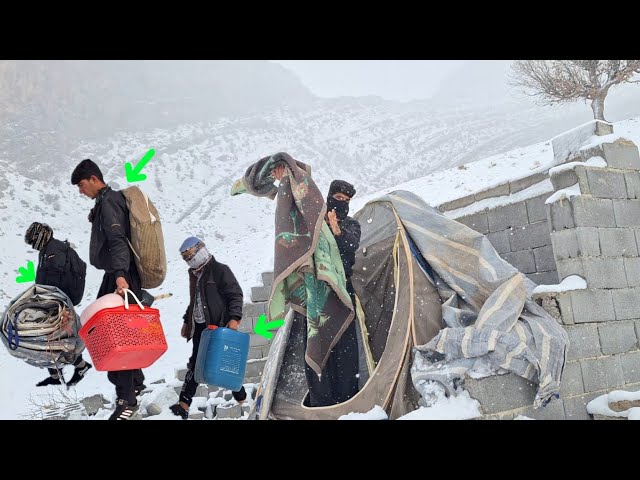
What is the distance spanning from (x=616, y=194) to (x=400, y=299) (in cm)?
236

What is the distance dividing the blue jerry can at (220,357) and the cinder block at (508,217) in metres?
3.11

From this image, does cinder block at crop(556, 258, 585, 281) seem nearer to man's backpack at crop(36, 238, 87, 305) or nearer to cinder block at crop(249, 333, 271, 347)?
man's backpack at crop(36, 238, 87, 305)

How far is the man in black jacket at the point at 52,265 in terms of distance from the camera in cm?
379

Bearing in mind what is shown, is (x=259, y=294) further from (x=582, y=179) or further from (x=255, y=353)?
(x=582, y=179)

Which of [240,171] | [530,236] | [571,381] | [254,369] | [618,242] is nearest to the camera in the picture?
[571,381]

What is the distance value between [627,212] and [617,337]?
3.80 feet

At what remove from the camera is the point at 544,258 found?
524 centimetres

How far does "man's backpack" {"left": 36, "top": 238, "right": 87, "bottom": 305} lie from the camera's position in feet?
12.5

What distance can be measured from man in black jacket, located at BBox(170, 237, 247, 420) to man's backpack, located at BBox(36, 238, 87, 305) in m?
0.76

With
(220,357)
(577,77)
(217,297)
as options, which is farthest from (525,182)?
(577,77)

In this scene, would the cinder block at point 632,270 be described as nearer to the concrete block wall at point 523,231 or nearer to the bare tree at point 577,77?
the concrete block wall at point 523,231

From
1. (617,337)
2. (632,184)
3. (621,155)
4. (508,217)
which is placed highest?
(621,155)

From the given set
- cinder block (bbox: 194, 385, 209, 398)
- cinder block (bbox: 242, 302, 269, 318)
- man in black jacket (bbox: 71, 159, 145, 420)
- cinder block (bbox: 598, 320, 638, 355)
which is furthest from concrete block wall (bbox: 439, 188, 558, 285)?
cinder block (bbox: 194, 385, 209, 398)
